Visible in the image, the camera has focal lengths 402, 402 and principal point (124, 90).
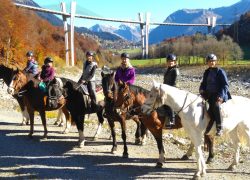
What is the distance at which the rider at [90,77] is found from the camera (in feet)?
39.2

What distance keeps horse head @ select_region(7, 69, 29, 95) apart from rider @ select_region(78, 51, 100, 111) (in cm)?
200

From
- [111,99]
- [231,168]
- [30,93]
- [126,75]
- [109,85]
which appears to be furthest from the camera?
[30,93]

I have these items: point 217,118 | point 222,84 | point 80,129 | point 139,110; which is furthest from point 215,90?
point 80,129

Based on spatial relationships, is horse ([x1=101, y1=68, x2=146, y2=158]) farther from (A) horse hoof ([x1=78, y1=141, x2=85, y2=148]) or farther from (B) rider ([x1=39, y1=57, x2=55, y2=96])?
(B) rider ([x1=39, y1=57, x2=55, y2=96])

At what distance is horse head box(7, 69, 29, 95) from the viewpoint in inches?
496

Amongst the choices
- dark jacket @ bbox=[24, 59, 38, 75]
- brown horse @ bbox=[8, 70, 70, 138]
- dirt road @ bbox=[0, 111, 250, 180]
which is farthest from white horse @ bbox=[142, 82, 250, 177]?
dark jacket @ bbox=[24, 59, 38, 75]

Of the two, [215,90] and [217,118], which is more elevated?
[215,90]

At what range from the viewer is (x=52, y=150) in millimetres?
11469

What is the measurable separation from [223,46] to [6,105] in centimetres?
7270

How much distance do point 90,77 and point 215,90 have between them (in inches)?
166

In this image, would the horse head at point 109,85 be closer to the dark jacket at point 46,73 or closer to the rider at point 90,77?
the rider at point 90,77

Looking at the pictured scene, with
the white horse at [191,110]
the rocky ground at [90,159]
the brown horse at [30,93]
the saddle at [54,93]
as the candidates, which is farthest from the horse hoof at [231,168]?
the brown horse at [30,93]

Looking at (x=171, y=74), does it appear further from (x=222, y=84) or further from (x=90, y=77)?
(x=90, y=77)

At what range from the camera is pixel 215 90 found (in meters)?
9.27
